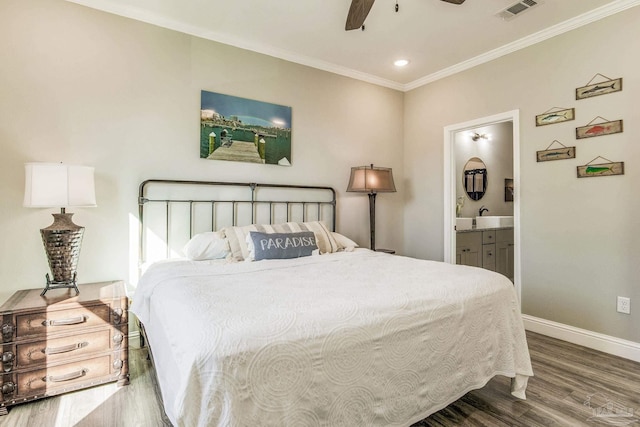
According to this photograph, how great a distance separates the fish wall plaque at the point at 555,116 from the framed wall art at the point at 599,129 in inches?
5.3

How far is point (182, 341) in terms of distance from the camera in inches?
44.0

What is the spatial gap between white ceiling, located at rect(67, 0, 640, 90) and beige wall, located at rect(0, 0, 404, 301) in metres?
0.13

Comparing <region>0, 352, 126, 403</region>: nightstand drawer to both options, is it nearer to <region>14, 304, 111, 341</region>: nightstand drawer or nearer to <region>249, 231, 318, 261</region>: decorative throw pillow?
<region>14, 304, 111, 341</region>: nightstand drawer

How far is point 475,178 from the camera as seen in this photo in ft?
16.1

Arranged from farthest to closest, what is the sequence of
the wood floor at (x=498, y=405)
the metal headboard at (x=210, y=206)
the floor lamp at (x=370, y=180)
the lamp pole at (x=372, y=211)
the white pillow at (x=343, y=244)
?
the lamp pole at (x=372, y=211) < the floor lamp at (x=370, y=180) < the white pillow at (x=343, y=244) < the metal headboard at (x=210, y=206) < the wood floor at (x=498, y=405)

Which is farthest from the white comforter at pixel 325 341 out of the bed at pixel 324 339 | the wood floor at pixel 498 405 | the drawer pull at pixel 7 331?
the drawer pull at pixel 7 331

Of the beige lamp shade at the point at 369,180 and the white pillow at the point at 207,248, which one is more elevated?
the beige lamp shade at the point at 369,180

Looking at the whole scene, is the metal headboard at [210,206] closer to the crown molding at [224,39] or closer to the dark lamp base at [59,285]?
→ the dark lamp base at [59,285]

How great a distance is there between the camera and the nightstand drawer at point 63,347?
70.8 inches

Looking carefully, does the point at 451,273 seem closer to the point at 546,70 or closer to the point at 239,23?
the point at 546,70

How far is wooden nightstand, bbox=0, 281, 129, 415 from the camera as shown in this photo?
179 centimetres

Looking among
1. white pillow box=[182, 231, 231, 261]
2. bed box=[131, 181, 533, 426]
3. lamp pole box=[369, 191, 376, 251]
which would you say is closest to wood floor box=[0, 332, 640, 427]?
bed box=[131, 181, 533, 426]

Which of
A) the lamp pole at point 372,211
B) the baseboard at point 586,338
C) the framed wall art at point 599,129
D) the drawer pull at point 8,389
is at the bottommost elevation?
the baseboard at point 586,338

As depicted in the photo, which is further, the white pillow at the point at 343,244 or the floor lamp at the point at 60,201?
the white pillow at the point at 343,244
